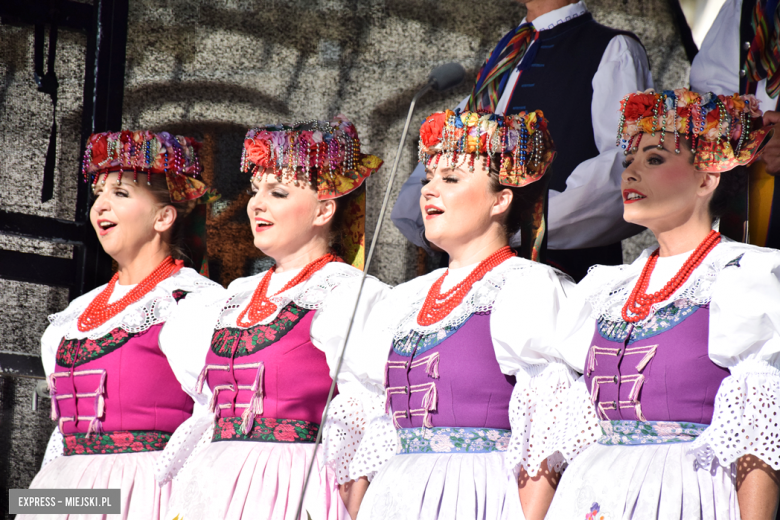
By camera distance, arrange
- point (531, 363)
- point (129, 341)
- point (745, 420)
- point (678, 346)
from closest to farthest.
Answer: point (745, 420), point (678, 346), point (531, 363), point (129, 341)

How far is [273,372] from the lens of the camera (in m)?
2.95

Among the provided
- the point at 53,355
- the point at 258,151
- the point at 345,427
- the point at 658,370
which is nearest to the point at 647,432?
the point at 658,370

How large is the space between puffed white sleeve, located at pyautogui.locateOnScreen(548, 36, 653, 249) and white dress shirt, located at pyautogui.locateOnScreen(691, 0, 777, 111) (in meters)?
0.18

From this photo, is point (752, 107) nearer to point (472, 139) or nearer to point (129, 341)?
point (472, 139)

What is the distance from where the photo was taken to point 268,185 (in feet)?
10.7

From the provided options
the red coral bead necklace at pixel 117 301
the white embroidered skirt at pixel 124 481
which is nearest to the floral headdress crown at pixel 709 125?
the red coral bead necklace at pixel 117 301

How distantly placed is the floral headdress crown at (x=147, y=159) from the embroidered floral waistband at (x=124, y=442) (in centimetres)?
80

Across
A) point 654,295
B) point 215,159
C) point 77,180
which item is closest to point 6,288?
point 77,180

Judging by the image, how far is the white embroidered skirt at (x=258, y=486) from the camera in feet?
9.31

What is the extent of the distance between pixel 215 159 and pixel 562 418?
2320 millimetres

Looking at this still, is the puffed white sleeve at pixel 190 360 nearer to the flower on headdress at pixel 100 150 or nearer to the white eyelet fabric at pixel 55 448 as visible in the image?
the white eyelet fabric at pixel 55 448

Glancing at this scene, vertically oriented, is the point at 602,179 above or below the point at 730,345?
above

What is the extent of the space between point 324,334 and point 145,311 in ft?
2.31

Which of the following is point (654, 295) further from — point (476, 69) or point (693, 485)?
point (476, 69)
